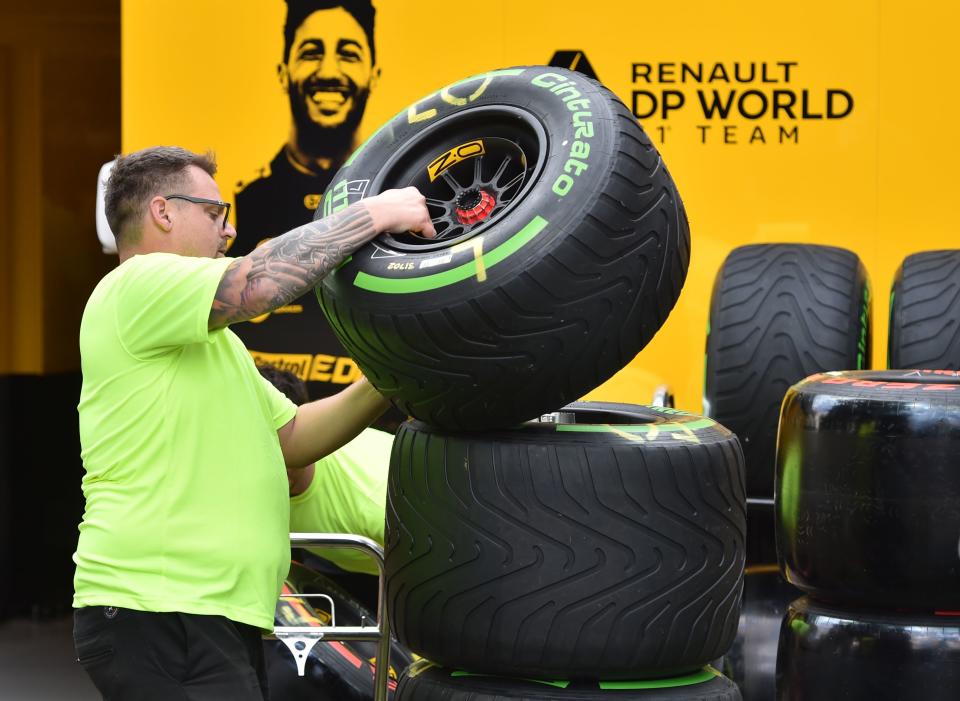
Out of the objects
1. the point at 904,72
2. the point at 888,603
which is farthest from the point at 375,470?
the point at 904,72

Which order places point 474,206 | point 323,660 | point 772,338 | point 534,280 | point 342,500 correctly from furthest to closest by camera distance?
point 772,338, point 342,500, point 323,660, point 474,206, point 534,280

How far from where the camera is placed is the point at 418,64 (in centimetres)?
550

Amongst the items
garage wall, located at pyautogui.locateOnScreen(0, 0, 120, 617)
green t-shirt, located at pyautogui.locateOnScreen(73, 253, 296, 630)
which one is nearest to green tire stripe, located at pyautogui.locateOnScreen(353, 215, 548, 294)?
green t-shirt, located at pyautogui.locateOnScreen(73, 253, 296, 630)

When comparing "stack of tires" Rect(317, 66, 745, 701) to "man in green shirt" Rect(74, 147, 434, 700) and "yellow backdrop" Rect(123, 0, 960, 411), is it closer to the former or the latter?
"man in green shirt" Rect(74, 147, 434, 700)

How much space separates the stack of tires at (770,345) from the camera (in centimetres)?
457

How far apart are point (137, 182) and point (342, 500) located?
4.84ft

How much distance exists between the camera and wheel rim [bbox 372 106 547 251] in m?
3.10

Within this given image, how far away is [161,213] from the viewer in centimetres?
318

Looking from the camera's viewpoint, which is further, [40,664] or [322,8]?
[40,664]

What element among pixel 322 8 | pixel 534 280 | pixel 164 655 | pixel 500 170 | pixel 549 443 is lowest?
pixel 164 655

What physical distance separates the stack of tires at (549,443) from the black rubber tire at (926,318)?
5.04 ft

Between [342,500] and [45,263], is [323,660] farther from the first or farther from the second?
[45,263]

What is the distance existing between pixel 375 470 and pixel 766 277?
1.42 m

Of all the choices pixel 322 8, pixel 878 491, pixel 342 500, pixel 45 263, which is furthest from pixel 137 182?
pixel 45 263
